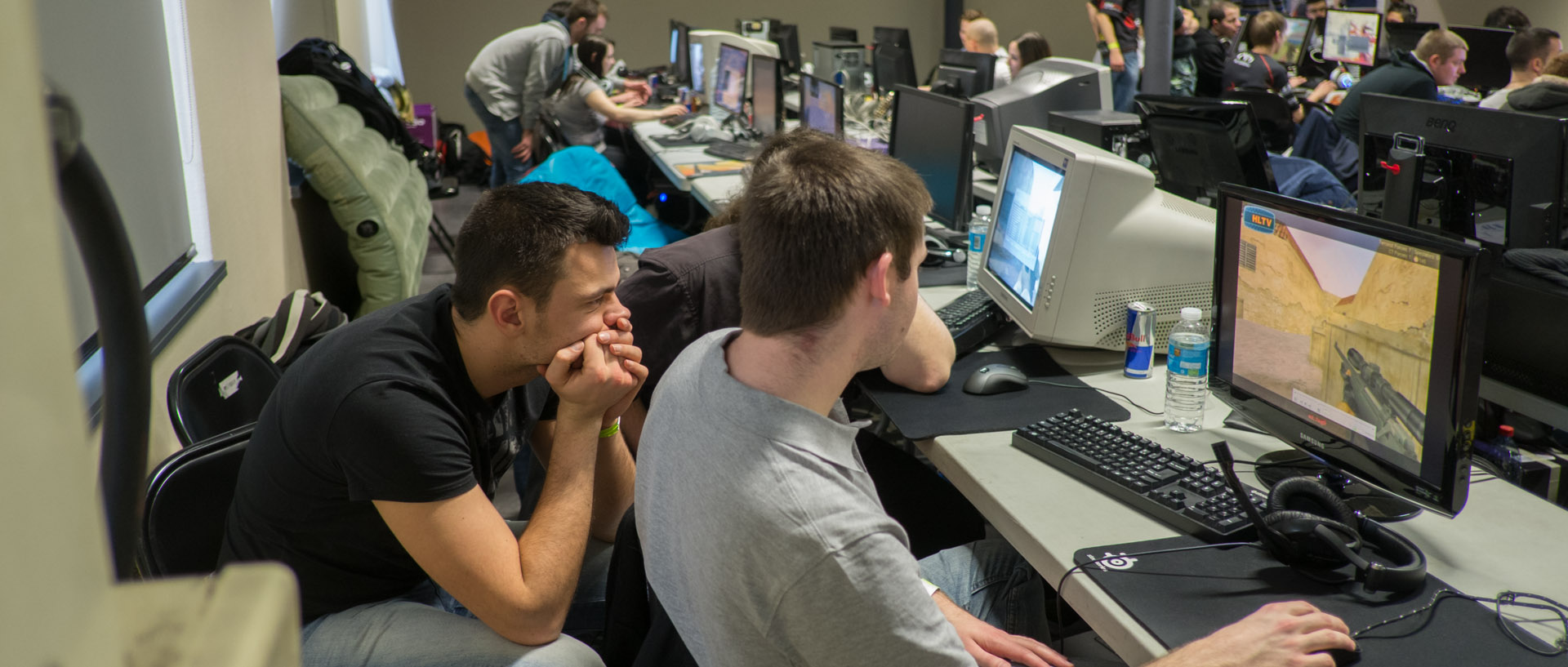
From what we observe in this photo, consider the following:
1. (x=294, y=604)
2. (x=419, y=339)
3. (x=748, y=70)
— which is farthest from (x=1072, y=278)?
(x=748, y=70)

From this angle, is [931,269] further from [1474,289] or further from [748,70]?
[748,70]

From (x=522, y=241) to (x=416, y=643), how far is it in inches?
23.4

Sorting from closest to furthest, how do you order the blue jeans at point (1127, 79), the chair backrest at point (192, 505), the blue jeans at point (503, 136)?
1. the chair backrest at point (192, 505)
2. the blue jeans at point (503, 136)
3. the blue jeans at point (1127, 79)

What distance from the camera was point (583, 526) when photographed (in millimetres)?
1561

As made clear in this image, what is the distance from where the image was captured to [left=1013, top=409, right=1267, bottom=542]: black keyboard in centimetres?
141

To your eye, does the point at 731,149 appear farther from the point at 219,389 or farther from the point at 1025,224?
the point at 219,389

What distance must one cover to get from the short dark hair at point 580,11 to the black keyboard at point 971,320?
179 inches

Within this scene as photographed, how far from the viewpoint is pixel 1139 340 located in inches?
80.7

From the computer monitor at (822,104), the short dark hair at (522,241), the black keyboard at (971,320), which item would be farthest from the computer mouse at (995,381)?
the computer monitor at (822,104)

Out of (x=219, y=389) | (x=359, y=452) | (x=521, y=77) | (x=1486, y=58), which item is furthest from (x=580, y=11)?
(x=1486, y=58)

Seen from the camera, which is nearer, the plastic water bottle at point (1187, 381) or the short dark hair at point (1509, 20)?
the plastic water bottle at point (1187, 381)

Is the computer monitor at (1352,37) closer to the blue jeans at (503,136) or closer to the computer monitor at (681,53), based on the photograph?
the computer monitor at (681,53)

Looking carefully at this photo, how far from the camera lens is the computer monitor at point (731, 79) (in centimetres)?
586

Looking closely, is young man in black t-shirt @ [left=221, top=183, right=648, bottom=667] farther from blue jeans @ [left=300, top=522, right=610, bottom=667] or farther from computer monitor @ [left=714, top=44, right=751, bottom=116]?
computer monitor @ [left=714, top=44, right=751, bottom=116]
